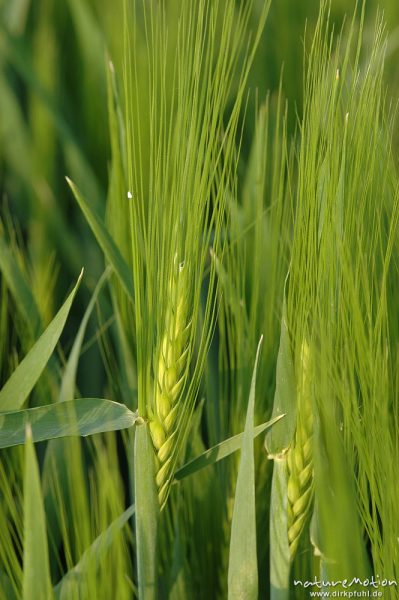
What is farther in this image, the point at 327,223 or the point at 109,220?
the point at 109,220

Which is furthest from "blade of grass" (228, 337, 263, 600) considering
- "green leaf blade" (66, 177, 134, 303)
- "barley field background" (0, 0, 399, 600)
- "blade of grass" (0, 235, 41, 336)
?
"blade of grass" (0, 235, 41, 336)

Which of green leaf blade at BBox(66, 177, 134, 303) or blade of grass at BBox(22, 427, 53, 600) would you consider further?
green leaf blade at BBox(66, 177, 134, 303)

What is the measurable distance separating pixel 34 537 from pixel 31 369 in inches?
6.0

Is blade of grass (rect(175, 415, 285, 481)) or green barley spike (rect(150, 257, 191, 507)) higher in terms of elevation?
green barley spike (rect(150, 257, 191, 507))

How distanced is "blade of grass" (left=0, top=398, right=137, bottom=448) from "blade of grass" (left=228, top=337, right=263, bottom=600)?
7 cm

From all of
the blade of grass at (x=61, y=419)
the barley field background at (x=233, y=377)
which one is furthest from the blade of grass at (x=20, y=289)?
the blade of grass at (x=61, y=419)

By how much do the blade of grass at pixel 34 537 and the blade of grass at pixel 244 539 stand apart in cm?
10

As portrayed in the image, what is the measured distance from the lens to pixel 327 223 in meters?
0.40

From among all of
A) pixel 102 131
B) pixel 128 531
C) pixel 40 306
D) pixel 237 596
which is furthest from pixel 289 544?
pixel 102 131

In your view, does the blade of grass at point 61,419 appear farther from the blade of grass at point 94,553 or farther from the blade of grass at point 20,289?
the blade of grass at point 20,289

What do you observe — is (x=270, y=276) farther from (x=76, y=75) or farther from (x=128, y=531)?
(x=76, y=75)

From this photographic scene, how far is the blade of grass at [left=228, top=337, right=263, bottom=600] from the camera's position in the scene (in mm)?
420

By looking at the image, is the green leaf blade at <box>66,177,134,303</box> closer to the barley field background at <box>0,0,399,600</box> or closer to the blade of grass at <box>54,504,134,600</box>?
the barley field background at <box>0,0,399,600</box>

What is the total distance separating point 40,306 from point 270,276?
203 millimetres
